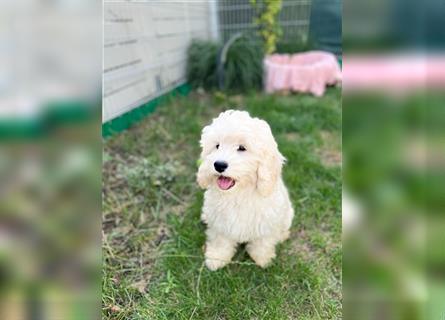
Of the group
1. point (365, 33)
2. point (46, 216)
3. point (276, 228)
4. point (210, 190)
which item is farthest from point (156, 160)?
point (365, 33)

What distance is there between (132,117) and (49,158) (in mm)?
3224

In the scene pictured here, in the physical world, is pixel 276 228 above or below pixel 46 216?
below

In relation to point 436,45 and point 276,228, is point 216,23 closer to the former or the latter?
point 276,228

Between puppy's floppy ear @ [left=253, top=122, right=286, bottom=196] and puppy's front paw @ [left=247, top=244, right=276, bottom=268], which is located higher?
puppy's floppy ear @ [left=253, top=122, right=286, bottom=196]

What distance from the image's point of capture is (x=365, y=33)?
2.07 ft

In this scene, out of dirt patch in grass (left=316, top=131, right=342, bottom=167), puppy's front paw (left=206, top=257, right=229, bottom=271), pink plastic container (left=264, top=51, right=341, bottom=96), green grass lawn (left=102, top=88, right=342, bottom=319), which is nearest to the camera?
green grass lawn (left=102, top=88, right=342, bottom=319)

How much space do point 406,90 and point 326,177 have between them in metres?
2.30

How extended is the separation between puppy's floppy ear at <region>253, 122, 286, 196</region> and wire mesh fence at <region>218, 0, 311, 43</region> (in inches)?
196

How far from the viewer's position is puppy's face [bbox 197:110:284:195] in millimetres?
1641

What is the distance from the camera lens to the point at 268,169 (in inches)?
67.2

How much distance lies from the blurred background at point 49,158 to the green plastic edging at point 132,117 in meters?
2.30

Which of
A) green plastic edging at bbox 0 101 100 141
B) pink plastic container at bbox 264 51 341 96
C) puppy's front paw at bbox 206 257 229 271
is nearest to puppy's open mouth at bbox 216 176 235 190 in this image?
puppy's front paw at bbox 206 257 229 271

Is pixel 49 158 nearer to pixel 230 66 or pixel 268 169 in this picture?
pixel 268 169

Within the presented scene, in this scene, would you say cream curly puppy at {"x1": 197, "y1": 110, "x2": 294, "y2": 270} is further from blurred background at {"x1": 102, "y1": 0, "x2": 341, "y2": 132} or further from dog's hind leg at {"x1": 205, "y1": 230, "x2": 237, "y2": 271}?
blurred background at {"x1": 102, "y1": 0, "x2": 341, "y2": 132}
